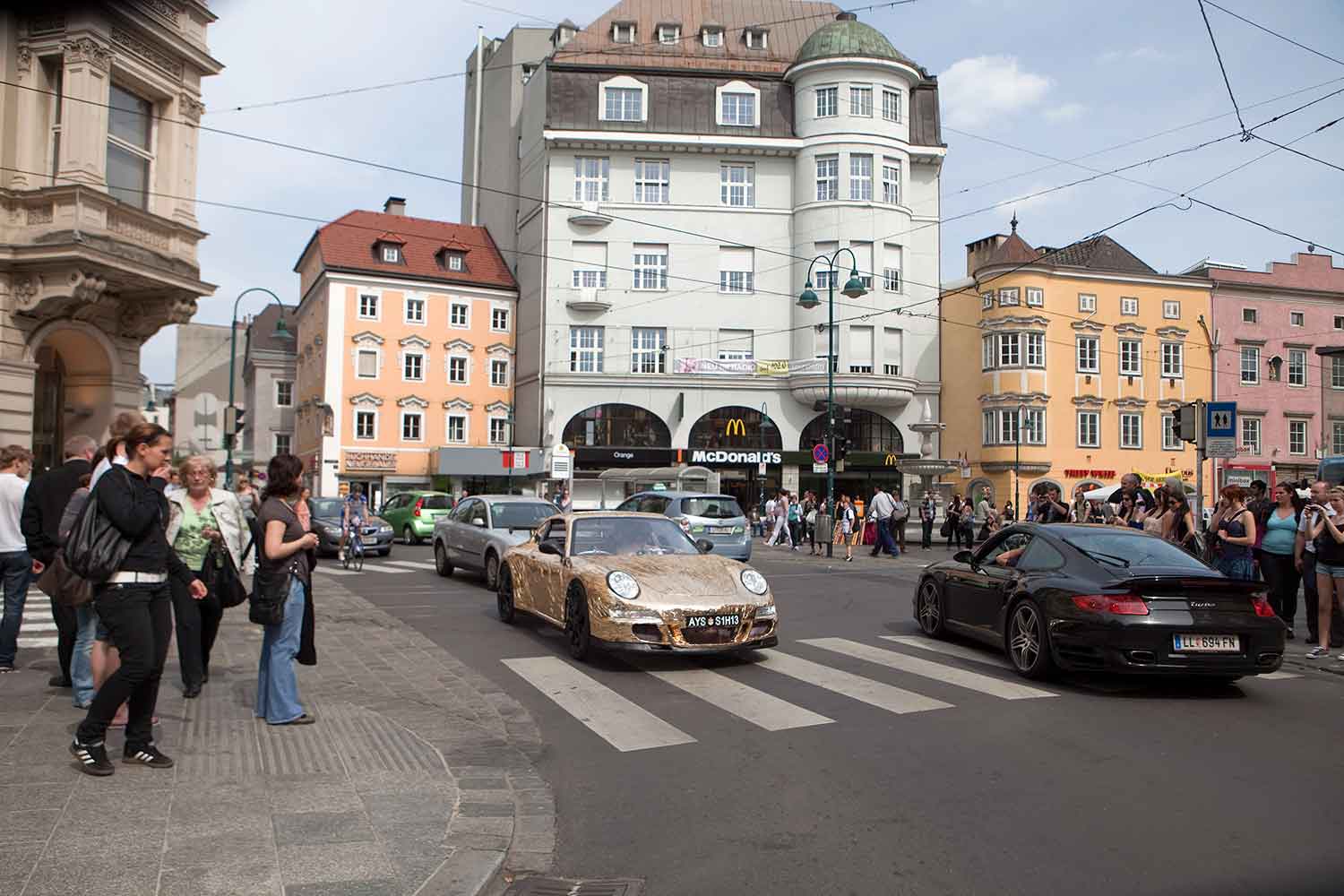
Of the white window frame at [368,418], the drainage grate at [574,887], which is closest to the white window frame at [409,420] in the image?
the white window frame at [368,418]

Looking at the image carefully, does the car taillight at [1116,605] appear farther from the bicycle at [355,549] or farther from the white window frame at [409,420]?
the white window frame at [409,420]

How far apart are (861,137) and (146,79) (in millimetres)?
37571

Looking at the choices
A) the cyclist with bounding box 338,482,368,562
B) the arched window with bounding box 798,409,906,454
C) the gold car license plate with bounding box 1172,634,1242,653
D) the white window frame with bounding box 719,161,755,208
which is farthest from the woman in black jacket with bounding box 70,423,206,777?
the white window frame with bounding box 719,161,755,208

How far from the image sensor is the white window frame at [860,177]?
4884 cm

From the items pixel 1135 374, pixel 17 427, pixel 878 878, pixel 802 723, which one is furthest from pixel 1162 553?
pixel 1135 374

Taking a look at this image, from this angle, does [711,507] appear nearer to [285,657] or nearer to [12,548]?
[12,548]

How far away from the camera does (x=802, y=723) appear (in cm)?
711

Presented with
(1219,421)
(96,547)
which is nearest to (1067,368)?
(1219,421)

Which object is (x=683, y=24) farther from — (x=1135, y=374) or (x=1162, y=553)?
(x=1162, y=553)

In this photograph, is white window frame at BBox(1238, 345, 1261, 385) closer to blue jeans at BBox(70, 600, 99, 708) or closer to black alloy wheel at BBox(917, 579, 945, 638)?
black alloy wheel at BBox(917, 579, 945, 638)

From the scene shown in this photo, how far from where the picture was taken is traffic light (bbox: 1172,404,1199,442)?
14789 millimetres

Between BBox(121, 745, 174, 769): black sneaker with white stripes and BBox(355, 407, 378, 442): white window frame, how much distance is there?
152ft

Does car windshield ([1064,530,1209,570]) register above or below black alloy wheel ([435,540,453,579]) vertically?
above

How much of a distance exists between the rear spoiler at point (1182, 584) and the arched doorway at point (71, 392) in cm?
1607
